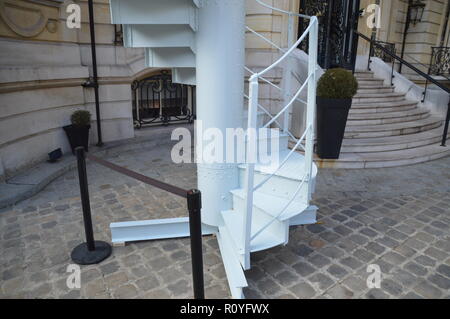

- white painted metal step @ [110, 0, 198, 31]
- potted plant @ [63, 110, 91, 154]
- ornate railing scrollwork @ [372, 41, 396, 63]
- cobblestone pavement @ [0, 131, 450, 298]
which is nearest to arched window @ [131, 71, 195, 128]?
potted plant @ [63, 110, 91, 154]

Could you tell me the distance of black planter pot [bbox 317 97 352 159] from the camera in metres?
4.70

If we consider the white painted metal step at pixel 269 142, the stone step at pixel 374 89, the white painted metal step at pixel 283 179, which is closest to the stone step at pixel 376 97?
the stone step at pixel 374 89

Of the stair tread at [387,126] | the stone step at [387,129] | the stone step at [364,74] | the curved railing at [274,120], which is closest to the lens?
the curved railing at [274,120]

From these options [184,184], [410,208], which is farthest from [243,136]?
[410,208]

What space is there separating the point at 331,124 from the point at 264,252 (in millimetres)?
2656

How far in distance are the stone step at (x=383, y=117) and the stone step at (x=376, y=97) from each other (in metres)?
0.43

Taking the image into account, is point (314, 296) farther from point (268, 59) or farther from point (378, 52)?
point (378, 52)

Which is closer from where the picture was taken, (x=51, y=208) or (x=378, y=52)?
(x=51, y=208)

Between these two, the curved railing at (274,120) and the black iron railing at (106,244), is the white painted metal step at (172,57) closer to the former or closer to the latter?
the curved railing at (274,120)

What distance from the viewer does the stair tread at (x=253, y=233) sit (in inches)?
94.1

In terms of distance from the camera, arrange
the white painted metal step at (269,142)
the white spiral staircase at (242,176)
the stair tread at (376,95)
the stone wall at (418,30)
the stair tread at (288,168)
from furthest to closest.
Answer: the stone wall at (418,30) → the stair tread at (376,95) → the white painted metal step at (269,142) → the stair tread at (288,168) → the white spiral staircase at (242,176)

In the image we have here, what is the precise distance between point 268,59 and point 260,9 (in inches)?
37.3

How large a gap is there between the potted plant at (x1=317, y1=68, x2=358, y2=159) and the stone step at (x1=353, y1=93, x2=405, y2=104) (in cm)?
241

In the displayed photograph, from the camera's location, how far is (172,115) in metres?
7.57
